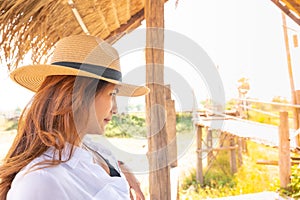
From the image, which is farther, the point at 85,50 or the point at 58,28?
the point at 58,28

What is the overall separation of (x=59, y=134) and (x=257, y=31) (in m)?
16.6

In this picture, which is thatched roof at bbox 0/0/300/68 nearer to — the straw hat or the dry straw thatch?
the dry straw thatch

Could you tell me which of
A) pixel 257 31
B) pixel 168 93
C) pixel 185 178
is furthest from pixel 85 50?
pixel 257 31

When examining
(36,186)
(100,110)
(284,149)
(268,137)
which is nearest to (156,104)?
(100,110)

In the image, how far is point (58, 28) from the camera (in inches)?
97.0

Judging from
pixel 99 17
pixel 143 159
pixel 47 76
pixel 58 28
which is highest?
pixel 99 17

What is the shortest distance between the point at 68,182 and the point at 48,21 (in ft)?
5.74

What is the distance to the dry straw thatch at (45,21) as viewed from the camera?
183 cm

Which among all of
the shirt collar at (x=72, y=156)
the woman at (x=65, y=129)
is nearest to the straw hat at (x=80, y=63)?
the woman at (x=65, y=129)

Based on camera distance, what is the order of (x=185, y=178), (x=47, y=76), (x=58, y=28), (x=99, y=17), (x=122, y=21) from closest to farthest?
(x=47, y=76), (x=58, y=28), (x=99, y=17), (x=122, y=21), (x=185, y=178)

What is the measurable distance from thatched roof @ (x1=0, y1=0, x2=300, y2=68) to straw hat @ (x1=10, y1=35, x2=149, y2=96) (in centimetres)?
85

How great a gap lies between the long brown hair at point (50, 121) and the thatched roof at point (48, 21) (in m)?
1.04

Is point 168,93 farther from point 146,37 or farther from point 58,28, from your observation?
point 58,28

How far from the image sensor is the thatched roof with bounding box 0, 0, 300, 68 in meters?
1.84
